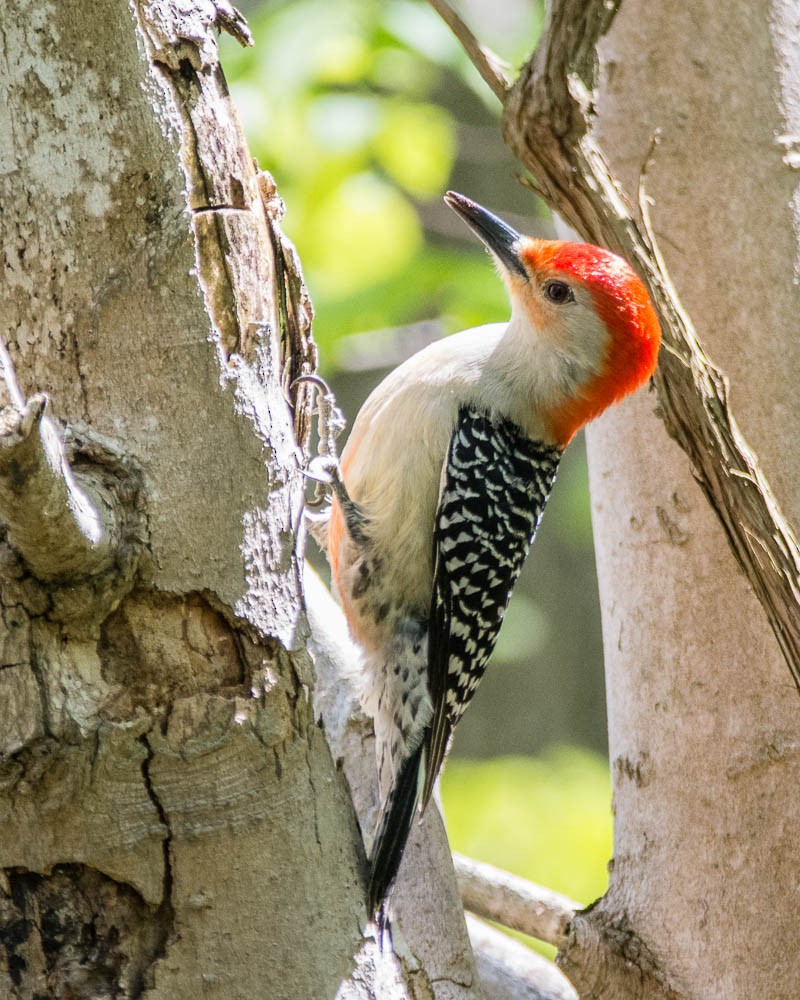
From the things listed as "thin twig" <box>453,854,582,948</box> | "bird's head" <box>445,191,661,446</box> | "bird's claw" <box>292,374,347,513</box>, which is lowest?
"thin twig" <box>453,854,582,948</box>

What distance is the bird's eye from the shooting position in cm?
360

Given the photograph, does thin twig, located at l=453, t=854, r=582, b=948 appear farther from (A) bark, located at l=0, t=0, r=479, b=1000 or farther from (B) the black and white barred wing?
(A) bark, located at l=0, t=0, r=479, b=1000

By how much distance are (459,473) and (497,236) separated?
0.81 m

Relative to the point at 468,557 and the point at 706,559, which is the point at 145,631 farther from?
the point at 468,557

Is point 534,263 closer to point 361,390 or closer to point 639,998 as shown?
point 639,998

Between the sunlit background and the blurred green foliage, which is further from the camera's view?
the blurred green foliage

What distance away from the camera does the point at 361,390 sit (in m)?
10.2

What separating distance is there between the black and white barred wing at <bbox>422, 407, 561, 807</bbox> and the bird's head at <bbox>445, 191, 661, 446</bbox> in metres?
0.27

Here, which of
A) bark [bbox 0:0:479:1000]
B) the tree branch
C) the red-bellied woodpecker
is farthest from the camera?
the red-bellied woodpecker

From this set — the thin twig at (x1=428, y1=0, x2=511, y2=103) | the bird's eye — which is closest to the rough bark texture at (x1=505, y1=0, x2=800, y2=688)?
the thin twig at (x1=428, y1=0, x2=511, y2=103)

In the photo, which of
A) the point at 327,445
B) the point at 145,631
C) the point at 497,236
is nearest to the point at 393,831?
the point at 145,631

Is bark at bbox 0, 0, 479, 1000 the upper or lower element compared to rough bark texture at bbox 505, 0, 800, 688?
lower

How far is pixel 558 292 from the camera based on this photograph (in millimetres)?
3645

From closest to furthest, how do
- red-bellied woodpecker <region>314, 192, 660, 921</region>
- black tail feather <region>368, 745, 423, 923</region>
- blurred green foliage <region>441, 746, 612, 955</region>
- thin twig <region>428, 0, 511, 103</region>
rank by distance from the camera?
black tail feather <region>368, 745, 423, 923</region> → thin twig <region>428, 0, 511, 103</region> → red-bellied woodpecker <region>314, 192, 660, 921</region> → blurred green foliage <region>441, 746, 612, 955</region>
